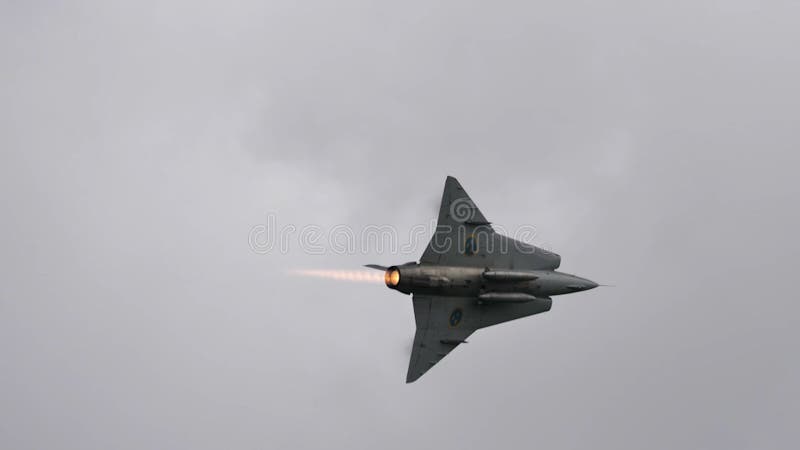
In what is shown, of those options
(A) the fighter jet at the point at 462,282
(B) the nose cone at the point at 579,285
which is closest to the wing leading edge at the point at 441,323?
(A) the fighter jet at the point at 462,282

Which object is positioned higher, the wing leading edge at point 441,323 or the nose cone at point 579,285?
the nose cone at point 579,285

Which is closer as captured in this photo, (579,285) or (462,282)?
(462,282)

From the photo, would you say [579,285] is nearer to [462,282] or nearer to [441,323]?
[462,282]

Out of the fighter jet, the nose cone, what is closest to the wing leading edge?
the fighter jet

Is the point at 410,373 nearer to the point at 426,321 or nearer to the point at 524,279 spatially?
the point at 426,321

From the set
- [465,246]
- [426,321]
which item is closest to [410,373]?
[426,321]

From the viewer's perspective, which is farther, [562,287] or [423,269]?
[562,287]

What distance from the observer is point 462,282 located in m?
68.1

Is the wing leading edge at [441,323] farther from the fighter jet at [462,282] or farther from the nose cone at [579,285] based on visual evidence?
the nose cone at [579,285]

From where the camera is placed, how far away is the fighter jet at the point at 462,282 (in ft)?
222

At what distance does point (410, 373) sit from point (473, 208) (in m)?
10.6

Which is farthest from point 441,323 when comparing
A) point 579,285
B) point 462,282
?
point 579,285

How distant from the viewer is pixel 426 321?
226 ft

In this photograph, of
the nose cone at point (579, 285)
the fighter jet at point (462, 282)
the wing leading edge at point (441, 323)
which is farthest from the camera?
the nose cone at point (579, 285)
